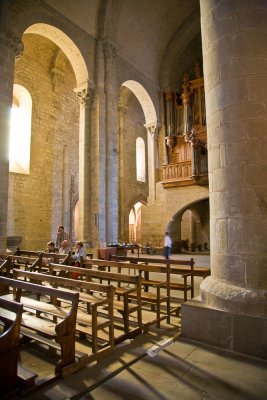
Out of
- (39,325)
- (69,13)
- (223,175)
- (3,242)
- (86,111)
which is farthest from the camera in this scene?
(86,111)

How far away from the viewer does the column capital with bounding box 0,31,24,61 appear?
326 inches

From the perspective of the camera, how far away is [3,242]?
7.82m

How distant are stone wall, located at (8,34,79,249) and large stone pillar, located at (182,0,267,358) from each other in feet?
35.2

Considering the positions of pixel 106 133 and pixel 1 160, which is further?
pixel 106 133

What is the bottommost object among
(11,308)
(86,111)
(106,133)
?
(11,308)

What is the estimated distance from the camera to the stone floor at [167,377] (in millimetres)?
2279

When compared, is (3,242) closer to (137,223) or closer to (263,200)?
(263,200)

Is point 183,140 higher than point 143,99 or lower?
lower

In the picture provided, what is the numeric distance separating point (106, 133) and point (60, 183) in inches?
163

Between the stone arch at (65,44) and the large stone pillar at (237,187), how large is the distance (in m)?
8.43

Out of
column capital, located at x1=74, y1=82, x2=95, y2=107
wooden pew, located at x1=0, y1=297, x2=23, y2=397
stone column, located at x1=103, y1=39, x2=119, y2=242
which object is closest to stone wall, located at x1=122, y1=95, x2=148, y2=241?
stone column, located at x1=103, y1=39, x2=119, y2=242

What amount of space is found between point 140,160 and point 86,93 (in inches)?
354

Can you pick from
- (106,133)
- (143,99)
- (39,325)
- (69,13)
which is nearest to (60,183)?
(106,133)

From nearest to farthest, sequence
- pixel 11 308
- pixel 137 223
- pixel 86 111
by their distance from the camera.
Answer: pixel 11 308
pixel 86 111
pixel 137 223
